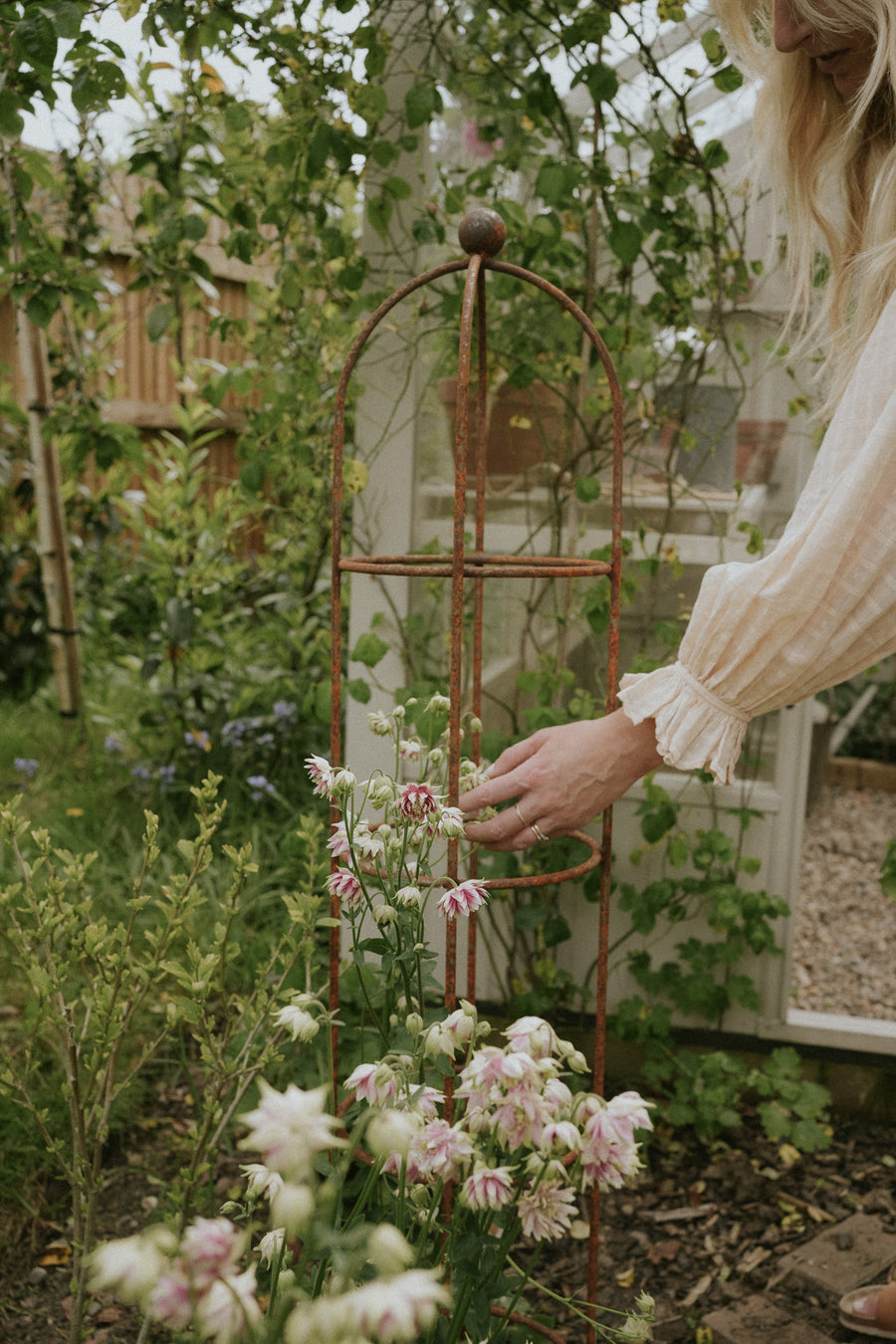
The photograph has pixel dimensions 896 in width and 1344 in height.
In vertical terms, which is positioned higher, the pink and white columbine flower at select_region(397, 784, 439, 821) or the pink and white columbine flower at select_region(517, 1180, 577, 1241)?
the pink and white columbine flower at select_region(397, 784, 439, 821)

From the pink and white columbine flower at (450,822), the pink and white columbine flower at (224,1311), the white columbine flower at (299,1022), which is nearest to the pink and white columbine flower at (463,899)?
the pink and white columbine flower at (450,822)

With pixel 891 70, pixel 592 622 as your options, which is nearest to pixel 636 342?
pixel 592 622

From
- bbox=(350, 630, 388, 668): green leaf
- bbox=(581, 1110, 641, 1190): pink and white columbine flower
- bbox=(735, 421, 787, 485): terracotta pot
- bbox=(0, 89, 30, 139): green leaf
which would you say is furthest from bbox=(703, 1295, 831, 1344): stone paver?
bbox=(0, 89, 30, 139): green leaf

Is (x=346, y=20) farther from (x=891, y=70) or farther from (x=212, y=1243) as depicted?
(x=212, y=1243)

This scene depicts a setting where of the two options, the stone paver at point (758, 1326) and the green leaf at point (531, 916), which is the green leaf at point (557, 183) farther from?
the stone paver at point (758, 1326)

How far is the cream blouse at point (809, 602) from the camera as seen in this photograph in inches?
37.3

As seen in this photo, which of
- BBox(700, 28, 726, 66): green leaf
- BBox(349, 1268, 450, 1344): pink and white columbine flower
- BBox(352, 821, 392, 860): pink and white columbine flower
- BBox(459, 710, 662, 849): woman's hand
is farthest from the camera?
BBox(700, 28, 726, 66): green leaf

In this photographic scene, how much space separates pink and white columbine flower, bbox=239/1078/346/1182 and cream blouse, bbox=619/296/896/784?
608mm

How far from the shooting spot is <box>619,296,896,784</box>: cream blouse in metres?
0.95

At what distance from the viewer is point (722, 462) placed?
2043 mm

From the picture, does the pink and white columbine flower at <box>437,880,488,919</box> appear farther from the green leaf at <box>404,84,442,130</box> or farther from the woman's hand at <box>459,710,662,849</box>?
the green leaf at <box>404,84,442,130</box>

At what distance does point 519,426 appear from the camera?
1988 mm

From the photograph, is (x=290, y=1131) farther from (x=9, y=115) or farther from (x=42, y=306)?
(x=42, y=306)

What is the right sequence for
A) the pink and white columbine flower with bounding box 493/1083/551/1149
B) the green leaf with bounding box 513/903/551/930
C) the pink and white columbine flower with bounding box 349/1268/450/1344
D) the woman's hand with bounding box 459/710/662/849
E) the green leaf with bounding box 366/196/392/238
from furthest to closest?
the green leaf with bounding box 513/903/551/930 → the green leaf with bounding box 366/196/392/238 → the woman's hand with bounding box 459/710/662/849 → the pink and white columbine flower with bounding box 493/1083/551/1149 → the pink and white columbine flower with bounding box 349/1268/450/1344
